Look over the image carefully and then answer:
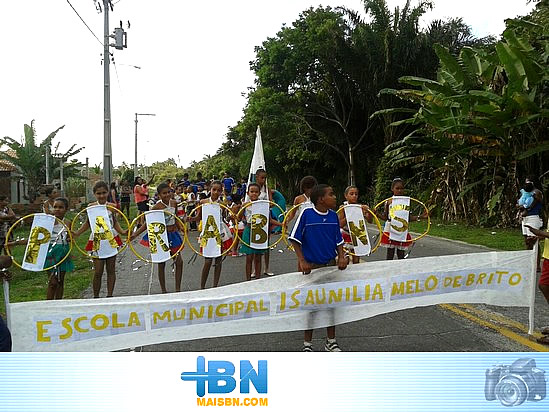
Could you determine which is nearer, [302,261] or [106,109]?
[302,261]

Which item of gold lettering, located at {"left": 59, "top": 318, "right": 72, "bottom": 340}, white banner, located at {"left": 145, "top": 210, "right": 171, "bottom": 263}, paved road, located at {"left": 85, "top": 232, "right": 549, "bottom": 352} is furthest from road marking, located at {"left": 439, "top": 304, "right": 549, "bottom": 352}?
gold lettering, located at {"left": 59, "top": 318, "right": 72, "bottom": 340}

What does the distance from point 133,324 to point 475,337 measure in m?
3.25

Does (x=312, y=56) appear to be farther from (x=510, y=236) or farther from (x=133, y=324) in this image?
(x=133, y=324)

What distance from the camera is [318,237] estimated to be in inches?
204

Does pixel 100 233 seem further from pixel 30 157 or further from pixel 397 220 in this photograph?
pixel 30 157

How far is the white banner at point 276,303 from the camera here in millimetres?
4492

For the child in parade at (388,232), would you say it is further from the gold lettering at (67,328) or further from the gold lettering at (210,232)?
the gold lettering at (67,328)

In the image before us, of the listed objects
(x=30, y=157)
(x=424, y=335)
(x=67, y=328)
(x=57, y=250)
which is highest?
(x=30, y=157)

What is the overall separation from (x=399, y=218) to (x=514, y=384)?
4224mm

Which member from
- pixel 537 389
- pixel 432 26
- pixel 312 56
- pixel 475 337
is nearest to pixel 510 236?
pixel 475 337

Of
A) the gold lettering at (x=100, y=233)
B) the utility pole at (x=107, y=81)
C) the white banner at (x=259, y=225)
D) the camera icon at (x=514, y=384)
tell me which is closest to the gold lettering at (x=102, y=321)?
the gold lettering at (x=100, y=233)

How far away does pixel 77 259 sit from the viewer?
11.9 m

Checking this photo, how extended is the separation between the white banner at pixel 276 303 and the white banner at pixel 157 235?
7.46 feet

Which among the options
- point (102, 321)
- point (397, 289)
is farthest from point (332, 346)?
point (102, 321)
